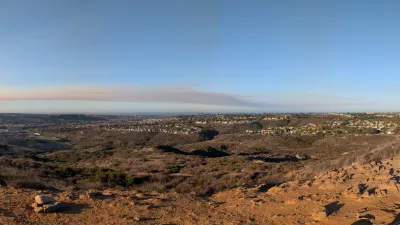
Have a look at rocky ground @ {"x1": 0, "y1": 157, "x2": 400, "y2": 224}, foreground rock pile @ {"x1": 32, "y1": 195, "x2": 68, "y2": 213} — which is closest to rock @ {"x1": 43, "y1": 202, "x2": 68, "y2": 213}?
foreground rock pile @ {"x1": 32, "y1": 195, "x2": 68, "y2": 213}

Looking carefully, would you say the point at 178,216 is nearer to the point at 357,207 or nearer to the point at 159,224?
the point at 159,224

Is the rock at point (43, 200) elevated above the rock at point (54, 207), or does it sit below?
above

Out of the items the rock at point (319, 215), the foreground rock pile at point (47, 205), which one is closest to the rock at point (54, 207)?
the foreground rock pile at point (47, 205)

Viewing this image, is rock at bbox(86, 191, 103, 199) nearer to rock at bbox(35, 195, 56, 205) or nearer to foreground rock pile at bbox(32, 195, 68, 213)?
foreground rock pile at bbox(32, 195, 68, 213)

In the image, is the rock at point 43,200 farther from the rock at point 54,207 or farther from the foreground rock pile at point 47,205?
the rock at point 54,207

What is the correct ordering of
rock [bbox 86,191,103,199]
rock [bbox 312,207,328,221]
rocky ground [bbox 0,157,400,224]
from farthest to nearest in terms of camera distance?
1. rock [bbox 86,191,103,199]
2. rocky ground [bbox 0,157,400,224]
3. rock [bbox 312,207,328,221]

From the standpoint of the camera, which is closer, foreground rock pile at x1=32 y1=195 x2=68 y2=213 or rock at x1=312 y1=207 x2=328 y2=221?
rock at x1=312 y1=207 x2=328 y2=221
